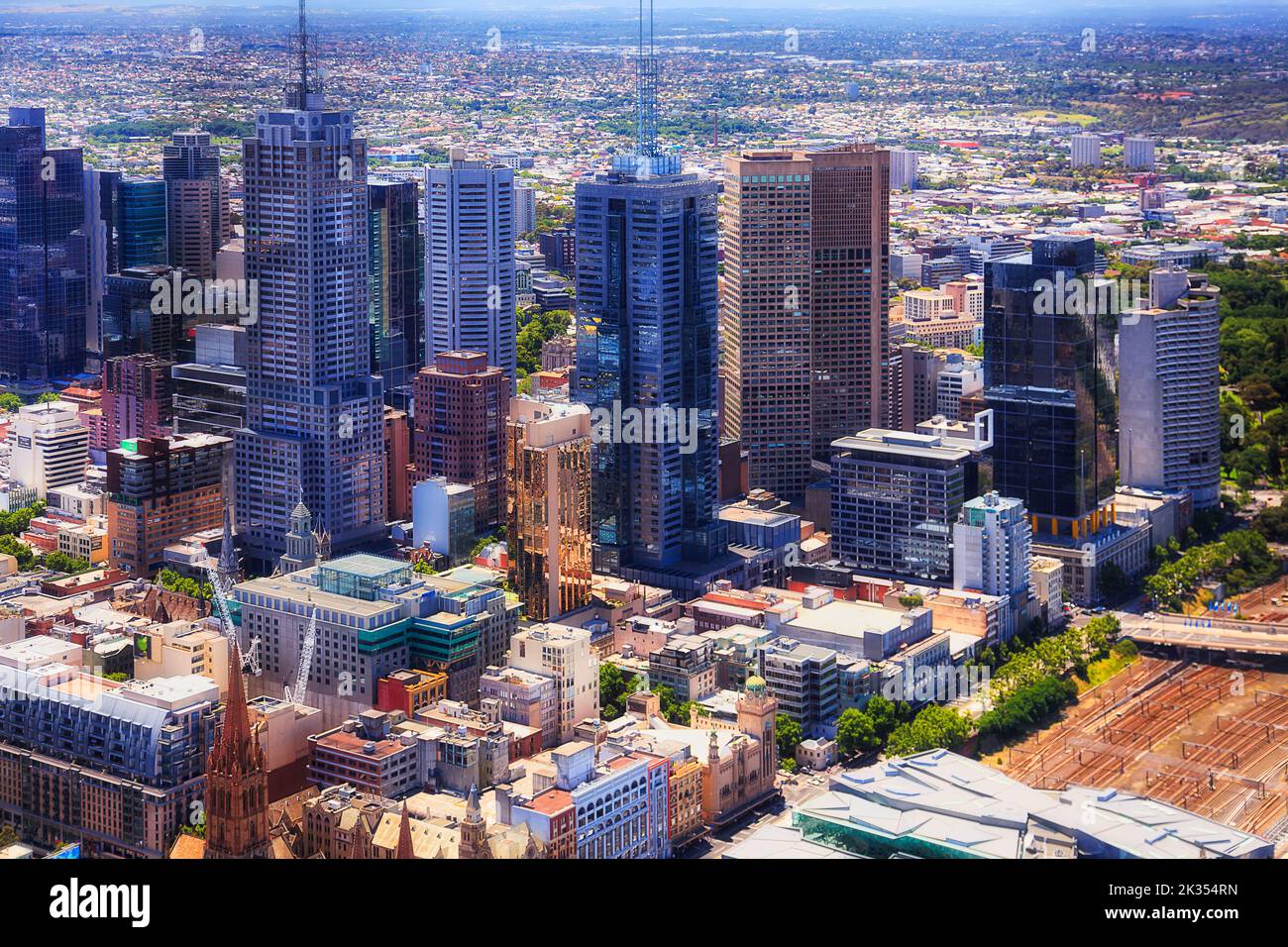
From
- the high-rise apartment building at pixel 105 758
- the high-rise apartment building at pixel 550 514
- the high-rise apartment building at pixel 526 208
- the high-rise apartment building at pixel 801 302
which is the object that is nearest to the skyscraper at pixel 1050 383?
the high-rise apartment building at pixel 801 302

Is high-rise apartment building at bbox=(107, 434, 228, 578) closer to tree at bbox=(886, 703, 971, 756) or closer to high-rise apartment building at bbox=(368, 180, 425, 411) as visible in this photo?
high-rise apartment building at bbox=(368, 180, 425, 411)

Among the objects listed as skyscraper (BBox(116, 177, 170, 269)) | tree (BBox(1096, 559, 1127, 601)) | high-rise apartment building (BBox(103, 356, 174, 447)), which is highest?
skyscraper (BBox(116, 177, 170, 269))

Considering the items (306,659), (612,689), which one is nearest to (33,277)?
(306,659)

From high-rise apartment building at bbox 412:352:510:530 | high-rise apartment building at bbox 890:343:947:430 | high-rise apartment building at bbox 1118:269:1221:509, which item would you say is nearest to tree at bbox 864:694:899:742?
high-rise apartment building at bbox 412:352:510:530

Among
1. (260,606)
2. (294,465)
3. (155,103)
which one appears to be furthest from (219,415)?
(155,103)

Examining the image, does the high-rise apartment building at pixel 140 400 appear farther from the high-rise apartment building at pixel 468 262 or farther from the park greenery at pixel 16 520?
the high-rise apartment building at pixel 468 262

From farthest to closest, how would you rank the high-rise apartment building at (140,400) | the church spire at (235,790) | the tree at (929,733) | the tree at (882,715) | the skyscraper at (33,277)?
the skyscraper at (33,277) < the high-rise apartment building at (140,400) < the tree at (882,715) < the tree at (929,733) < the church spire at (235,790)
